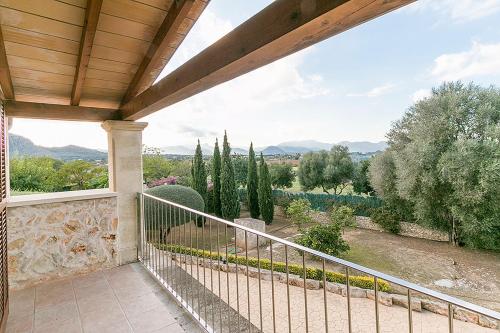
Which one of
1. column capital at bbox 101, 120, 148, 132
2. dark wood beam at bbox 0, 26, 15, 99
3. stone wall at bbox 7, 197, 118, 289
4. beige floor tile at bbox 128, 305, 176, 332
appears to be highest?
dark wood beam at bbox 0, 26, 15, 99

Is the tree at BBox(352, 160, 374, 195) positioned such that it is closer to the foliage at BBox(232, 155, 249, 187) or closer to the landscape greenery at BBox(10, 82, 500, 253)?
the landscape greenery at BBox(10, 82, 500, 253)

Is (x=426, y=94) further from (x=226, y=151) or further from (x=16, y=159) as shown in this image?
(x=16, y=159)

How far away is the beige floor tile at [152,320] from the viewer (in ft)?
6.91

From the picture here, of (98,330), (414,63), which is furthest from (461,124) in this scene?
(98,330)

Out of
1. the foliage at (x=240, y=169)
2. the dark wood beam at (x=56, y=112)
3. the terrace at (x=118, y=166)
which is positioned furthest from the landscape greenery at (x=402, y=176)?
the dark wood beam at (x=56, y=112)

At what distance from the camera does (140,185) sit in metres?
3.61

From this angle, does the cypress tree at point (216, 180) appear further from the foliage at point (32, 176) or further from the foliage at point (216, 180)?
the foliage at point (32, 176)

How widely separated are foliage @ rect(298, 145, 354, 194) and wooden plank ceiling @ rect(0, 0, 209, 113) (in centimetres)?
1425

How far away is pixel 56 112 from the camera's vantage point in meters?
3.13

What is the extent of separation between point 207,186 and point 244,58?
13461 millimetres

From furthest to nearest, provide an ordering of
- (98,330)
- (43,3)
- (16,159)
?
(16,159)
(98,330)
(43,3)

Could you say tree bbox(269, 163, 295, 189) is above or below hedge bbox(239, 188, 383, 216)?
above

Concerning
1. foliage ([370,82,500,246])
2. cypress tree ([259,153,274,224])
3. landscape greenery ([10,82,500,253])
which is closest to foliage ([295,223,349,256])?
landscape greenery ([10,82,500,253])

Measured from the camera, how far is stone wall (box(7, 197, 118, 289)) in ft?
9.47
